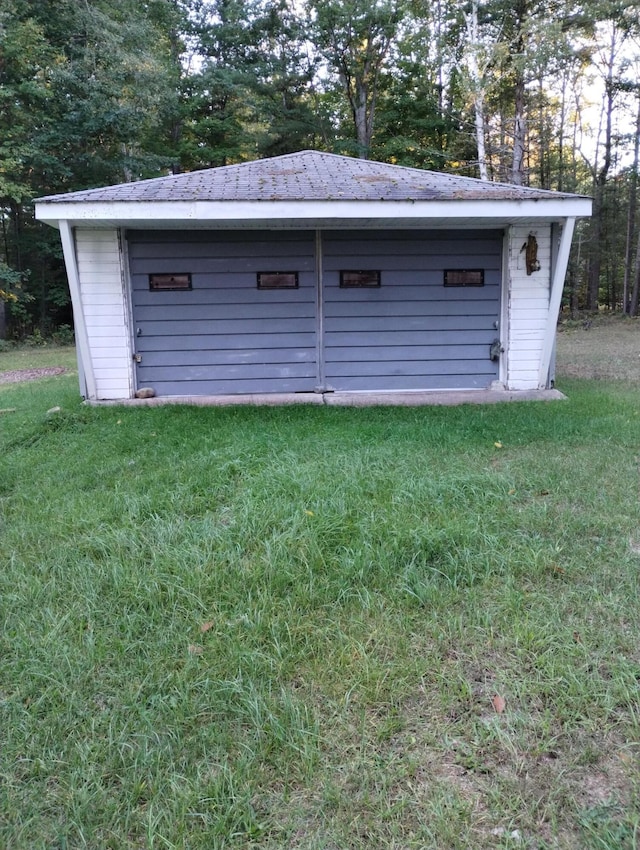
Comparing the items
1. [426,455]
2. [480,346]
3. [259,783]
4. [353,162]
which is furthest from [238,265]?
[259,783]

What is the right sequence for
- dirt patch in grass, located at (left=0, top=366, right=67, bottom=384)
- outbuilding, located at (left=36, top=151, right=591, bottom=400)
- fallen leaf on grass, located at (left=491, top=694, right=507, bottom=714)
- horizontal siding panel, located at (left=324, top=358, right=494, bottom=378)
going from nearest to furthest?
fallen leaf on grass, located at (left=491, top=694, right=507, bottom=714) < outbuilding, located at (left=36, top=151, right=591, bottom=400) < horizontal siding panel, located at (left=324, top=358, right=494, bottom=378) < dirt patch in grass, located at (left=0, top=366, right=67, bottom=384)

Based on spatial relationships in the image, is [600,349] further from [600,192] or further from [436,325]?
[600,192]

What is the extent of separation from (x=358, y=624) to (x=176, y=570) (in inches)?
34.5

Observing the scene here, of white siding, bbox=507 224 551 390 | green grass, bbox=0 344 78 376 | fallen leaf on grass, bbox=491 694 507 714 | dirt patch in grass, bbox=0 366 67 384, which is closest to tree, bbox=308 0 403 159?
green grass, bbox=0 344 78 376

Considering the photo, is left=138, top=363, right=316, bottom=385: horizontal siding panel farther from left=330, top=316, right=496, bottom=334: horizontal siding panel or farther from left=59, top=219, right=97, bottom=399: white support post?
left=330, top=316, right=496, bottom=334: horizontal siding panel

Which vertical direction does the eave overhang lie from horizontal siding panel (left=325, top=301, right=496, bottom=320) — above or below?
above

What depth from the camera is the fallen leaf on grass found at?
1.75 metres

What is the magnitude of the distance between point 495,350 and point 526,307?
0.61 metres

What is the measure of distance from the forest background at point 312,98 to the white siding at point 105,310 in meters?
10.2

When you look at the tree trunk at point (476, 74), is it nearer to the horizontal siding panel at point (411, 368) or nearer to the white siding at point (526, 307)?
the white siding at point (526, 307)

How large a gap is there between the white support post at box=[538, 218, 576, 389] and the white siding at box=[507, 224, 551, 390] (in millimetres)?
137

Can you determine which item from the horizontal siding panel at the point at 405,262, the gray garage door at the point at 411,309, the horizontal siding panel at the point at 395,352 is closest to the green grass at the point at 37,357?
the horizontal siding panel at the point at 395,352

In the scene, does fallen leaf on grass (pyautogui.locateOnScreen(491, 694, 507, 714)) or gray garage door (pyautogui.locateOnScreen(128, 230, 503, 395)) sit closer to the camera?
fallen leaf on grass (pyautogui.locateOnScreen(491, 694, 507, 714))

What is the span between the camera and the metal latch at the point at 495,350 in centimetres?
711
